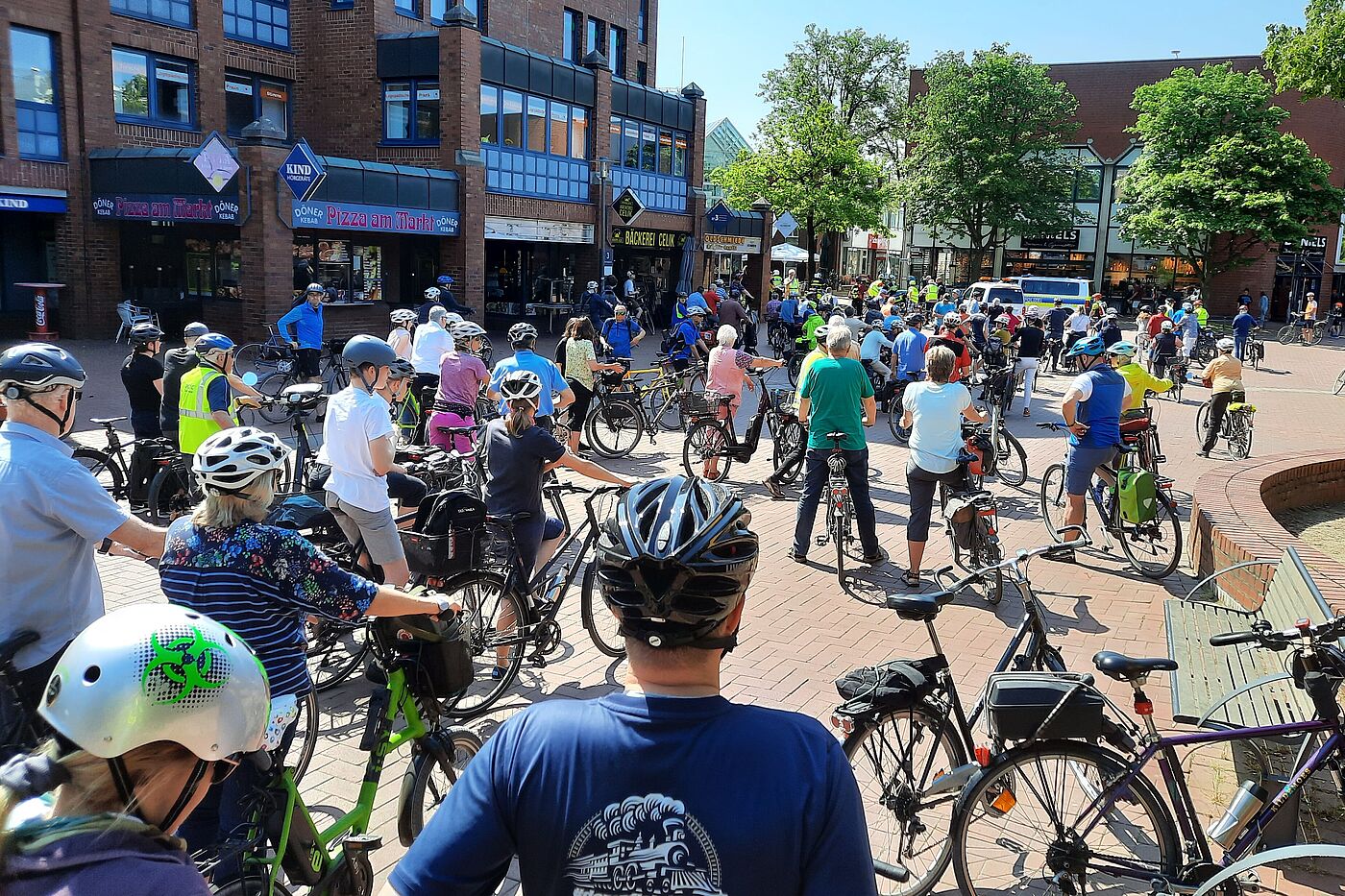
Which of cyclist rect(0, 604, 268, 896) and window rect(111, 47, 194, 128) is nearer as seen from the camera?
cyclist rect(0, 604, 268, 896)

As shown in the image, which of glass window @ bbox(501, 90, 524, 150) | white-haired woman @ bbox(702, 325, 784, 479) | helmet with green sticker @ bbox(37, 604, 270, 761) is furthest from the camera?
glass window @ bbox(501, 90, 524, 150)

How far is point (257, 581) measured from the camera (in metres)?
3.47

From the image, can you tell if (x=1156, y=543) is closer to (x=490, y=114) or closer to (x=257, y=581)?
(x=257, y=581)

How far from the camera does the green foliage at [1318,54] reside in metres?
14.9

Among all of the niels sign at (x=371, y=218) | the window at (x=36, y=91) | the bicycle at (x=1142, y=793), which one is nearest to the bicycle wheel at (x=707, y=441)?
the bicycle at (x=1142, y=793)

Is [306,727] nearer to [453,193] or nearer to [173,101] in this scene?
[453,193]

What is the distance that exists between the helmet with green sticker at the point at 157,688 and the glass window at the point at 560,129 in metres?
28.7

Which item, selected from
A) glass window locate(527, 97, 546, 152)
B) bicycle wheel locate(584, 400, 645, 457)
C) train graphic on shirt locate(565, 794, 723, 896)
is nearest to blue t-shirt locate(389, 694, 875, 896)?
train graphic on shirt locate(565, 794, 723, 896)

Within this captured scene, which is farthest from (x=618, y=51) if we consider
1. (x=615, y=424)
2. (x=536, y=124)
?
(x=615, y=424)

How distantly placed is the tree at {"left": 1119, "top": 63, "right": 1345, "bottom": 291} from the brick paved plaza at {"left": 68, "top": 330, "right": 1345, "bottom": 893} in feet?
121

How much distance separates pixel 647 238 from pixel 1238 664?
3114 centimetres

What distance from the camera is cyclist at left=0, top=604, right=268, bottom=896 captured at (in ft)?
5.36

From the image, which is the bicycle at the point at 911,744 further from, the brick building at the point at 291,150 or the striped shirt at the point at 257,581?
the brick building at the point at 291,150

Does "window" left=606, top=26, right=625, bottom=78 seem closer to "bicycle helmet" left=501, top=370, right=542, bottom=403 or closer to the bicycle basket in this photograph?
"bicycle helmet" left=501, top=370, right=542, bottom=403
